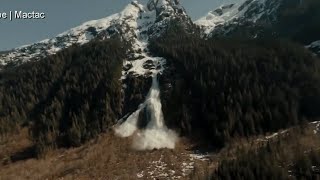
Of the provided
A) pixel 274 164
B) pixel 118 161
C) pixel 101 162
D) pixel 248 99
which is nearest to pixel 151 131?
pixel 118 161

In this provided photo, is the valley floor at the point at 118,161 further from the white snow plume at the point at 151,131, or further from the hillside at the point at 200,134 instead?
the white snow plume at the point at 151,131

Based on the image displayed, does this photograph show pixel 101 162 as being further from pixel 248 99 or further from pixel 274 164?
pixel 274 164

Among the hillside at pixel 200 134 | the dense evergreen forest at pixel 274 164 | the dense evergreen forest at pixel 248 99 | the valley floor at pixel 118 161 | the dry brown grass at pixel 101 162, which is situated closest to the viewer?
the dense evergreen forest at pixel 274 164

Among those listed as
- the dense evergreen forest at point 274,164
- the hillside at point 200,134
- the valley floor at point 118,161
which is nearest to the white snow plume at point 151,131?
the hillside at point 200,134

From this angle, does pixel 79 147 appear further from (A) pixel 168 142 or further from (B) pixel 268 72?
(B) pixel 268 72

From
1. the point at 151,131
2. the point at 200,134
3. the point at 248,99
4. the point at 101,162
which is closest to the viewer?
the point at 101,162

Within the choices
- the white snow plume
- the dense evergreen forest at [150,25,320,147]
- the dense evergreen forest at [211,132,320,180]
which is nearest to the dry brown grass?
the white snow plume

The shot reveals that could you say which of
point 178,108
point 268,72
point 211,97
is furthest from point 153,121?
point 268,72

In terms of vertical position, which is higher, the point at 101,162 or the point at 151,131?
the point at 151,131
